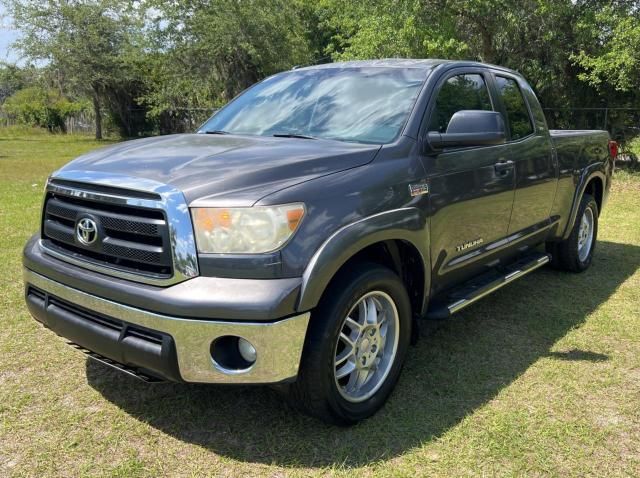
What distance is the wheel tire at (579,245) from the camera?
564 centimetres

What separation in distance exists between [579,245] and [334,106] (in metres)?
3.49

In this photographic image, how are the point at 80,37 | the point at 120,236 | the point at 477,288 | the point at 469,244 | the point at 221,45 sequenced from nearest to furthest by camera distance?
the point at 120,236 → the point at 469,244 → the point at 477,288 → the point at 221,45 → the point at 80,37

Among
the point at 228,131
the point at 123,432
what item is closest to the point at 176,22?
the point at 228,131

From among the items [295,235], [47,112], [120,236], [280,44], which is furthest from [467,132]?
[47,112]

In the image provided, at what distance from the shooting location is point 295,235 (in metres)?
2.54

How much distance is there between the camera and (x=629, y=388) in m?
3.48

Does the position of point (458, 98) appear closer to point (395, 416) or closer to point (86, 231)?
point (395, 416)

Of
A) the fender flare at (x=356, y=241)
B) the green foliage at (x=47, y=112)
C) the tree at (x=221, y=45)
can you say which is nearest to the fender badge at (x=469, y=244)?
the fender flare at (x=356, y=241)

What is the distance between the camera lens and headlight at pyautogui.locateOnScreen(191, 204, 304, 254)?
2492mm

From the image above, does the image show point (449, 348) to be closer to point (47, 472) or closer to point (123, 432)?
point (123, 432)

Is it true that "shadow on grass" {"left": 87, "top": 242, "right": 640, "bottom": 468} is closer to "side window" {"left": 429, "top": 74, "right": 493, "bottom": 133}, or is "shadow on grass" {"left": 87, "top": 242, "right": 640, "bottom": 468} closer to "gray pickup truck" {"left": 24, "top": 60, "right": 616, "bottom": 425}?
"gray pickup truck" {"left": 24, "top": 60, "right": 616, "bottom": 425}

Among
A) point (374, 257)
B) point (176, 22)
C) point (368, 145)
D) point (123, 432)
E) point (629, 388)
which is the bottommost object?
point (629, 388)

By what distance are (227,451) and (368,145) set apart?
5.78 feet

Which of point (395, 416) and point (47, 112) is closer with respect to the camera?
point (395, 416)
